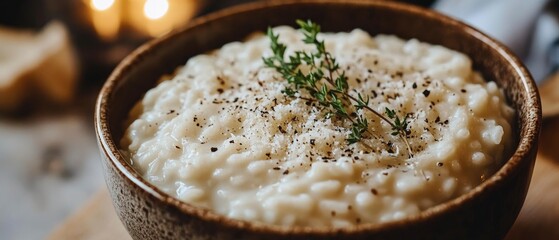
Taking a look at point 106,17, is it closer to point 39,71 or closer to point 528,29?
point 39,71

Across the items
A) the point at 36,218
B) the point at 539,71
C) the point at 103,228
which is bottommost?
the point at 36,218

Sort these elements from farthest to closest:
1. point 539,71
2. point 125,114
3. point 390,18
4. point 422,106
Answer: point 539,71 → point 390,18 → point 125,114 → point 422,106


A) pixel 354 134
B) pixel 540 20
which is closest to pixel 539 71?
pixel 540 20

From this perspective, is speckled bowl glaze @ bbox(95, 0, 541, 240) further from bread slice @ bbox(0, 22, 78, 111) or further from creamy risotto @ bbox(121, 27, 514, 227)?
bread slice @ bbox(0, 22, 78, 111)

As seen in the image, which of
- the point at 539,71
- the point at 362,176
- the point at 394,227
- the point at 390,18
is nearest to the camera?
the point at 394,227

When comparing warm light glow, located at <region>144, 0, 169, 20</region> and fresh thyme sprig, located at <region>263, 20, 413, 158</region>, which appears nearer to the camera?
fresh thyme sprig, located at <region>263, 20, 413, 158</region>

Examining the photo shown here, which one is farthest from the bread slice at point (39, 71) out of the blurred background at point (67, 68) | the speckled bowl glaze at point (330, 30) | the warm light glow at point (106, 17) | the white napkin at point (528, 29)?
the white napkin at point (528, 29)

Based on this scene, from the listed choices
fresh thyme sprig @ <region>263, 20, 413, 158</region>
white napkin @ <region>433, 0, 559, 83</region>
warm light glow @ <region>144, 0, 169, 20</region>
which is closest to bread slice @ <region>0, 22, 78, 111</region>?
warm light glow @ <region>144, 0, 169, 20</region>

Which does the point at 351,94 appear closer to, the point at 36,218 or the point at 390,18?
the point at 390,18

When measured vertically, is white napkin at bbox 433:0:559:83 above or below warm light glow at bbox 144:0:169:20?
above
